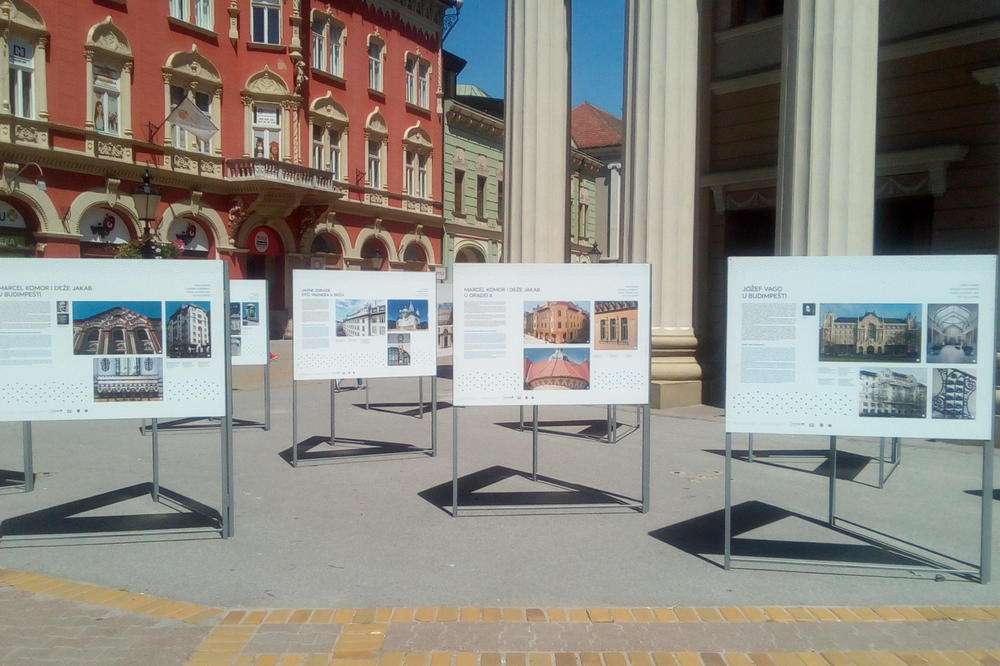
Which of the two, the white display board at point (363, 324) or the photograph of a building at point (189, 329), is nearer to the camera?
the photograph of a building at point (189, 329)

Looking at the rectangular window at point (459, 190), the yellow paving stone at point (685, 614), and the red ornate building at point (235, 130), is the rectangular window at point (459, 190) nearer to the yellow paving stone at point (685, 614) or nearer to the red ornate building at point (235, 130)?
the red ornate building at point (235, 130)

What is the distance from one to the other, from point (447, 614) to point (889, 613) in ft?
8.55

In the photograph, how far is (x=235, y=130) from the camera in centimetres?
2883

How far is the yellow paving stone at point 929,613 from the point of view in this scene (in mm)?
4534

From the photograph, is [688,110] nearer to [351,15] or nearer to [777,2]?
[777,2]

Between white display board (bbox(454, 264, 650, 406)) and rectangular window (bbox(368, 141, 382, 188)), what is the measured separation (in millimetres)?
29481

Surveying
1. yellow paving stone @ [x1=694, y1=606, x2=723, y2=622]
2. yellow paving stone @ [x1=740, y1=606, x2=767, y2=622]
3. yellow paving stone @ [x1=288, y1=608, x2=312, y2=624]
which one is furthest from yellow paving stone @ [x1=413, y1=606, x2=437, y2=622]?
yellow paving stone @ [x1=740, y1=606, x2=767, y2=622]

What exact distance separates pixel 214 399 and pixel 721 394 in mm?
10374

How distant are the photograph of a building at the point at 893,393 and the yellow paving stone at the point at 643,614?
1956 millimetres

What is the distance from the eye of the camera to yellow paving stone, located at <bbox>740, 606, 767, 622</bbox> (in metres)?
4.47

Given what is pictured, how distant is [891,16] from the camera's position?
12438 millimetres

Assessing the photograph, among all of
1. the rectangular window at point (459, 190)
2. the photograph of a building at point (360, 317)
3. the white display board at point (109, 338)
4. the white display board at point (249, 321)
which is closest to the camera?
the white display board at point (109, 338)

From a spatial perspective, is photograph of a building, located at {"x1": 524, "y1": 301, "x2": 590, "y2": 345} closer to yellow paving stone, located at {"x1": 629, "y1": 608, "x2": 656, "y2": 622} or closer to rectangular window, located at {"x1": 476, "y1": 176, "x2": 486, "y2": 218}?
yellow paving stone, located at {"x1": 629, "y1": 608, "x2": 656, "y2": 622}

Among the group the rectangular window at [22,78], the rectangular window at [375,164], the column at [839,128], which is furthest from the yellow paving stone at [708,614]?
the rectangular window at [375,164]
